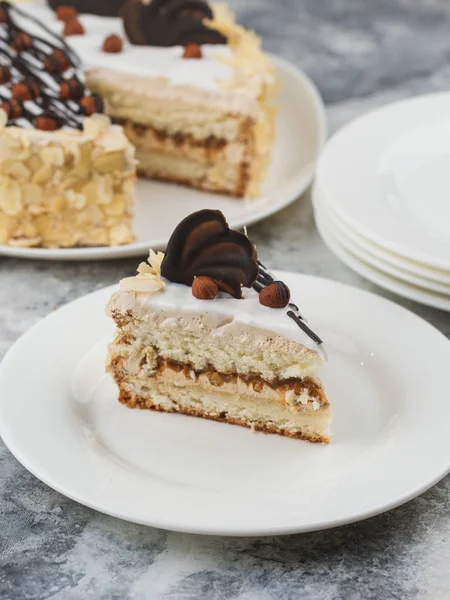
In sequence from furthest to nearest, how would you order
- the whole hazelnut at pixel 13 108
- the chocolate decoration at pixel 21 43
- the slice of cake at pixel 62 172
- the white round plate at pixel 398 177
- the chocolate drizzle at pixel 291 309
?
the chocolate decoration at pixel 21 43, the whole hazelnut at pixel 13 108, the slice of cake at pixel 62 172, the white round plate at pixel 398 177, the chocolate drizzle at pixel 291 309

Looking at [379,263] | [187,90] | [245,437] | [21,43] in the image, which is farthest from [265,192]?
[245,437]

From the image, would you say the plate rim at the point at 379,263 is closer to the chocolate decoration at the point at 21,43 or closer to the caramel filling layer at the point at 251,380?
the caramel filling layer at the point at 251,380

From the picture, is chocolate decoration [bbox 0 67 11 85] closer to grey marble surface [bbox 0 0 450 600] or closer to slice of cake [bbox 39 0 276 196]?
slice of cake [bbox 39 0 276 196]

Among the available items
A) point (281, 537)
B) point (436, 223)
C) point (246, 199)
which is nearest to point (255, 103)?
point (246, 199)

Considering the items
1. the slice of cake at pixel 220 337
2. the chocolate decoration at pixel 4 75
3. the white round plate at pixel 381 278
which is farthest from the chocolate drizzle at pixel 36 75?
the slice of cake at pixel 220 337

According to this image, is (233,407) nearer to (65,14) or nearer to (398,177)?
(398,177)

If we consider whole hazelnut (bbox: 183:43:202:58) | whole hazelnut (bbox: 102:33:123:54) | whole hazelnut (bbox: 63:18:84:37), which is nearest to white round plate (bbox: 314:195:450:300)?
whole hazelnut (bbox: 183:43:202:58)

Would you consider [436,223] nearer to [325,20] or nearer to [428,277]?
[428,277]
